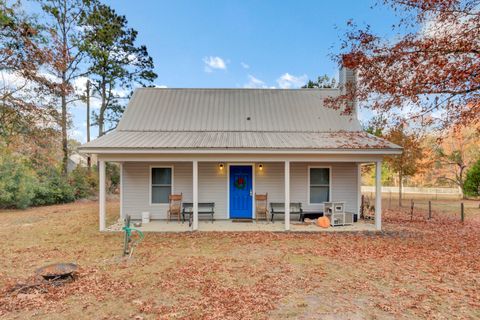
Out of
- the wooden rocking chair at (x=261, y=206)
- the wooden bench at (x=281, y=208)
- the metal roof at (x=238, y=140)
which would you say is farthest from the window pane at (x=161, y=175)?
the wooden bench at (x=281, y=208)

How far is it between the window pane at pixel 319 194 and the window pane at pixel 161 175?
17.8 feet

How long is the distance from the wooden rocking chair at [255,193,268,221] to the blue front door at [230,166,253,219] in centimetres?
30

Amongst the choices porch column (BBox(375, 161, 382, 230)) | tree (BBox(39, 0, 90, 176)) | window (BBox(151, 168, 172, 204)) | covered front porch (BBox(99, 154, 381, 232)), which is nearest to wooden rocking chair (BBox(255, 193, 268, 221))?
covered front porch (BBox(99, 154, 381, 232))

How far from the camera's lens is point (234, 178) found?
10430mm

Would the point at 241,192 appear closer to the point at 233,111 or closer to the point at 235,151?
the point at 235,151

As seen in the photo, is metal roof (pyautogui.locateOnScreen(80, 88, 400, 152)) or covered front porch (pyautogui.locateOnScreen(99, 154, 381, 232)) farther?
covered front porch (pyautogui.locateOnScreen(99, 154, 381, 232))

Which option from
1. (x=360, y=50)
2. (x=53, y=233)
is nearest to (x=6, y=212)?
(x=53, y=233)

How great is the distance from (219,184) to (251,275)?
5.50 m

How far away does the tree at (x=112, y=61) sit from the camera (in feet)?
63.9

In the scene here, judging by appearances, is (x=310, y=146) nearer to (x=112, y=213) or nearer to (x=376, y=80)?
(x=376, y=80)

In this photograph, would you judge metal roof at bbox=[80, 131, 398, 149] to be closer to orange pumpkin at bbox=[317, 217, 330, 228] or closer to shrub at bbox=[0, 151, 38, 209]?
orange pumpkin at bbox=[317, 217, 330, 228]

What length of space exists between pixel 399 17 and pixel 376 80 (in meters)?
1.60

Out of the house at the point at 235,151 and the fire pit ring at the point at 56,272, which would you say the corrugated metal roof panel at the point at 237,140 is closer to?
the house at the point at 235,151

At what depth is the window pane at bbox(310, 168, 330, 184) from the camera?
34.5 ft
